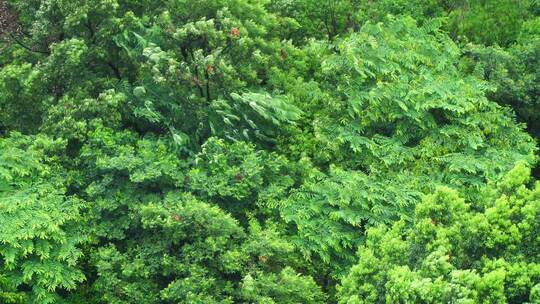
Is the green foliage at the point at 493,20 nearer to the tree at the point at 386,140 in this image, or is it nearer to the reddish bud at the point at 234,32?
the tree at the point at 386,140

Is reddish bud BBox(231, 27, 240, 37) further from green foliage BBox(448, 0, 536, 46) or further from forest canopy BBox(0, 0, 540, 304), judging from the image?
green foliage BBox(448, 0, 536, 46)

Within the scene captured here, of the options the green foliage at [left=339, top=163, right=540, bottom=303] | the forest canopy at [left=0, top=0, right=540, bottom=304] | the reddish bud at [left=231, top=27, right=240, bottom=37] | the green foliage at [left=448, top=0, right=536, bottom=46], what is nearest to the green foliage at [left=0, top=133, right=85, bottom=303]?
the forest canopy at [left=0, top=0, right=540, bottom=304]

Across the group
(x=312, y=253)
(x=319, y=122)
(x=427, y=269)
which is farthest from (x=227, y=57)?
(x=427, y=269)

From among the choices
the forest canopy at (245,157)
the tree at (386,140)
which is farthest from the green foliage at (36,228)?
the tree at (386,140)

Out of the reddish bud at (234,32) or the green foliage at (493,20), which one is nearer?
the reddish bud at (234,32)

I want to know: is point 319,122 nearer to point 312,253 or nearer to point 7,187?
point 312,253

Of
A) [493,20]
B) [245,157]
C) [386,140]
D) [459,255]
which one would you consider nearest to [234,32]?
[245,157]
